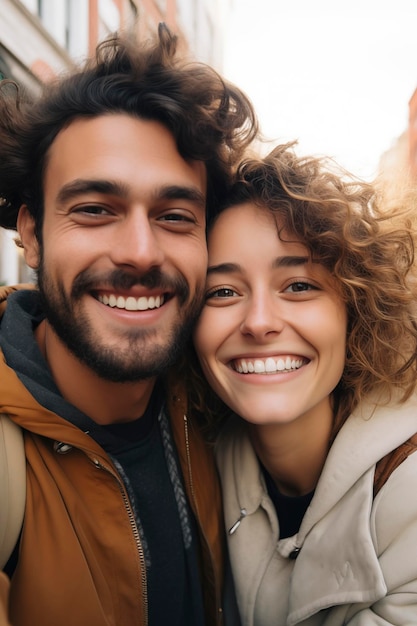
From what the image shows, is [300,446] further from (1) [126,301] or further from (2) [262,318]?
(1) [126,301]

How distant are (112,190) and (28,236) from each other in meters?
0.64

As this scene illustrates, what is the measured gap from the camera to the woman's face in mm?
1802

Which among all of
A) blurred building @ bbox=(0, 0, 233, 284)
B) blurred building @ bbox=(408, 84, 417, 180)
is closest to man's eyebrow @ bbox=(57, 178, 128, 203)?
blurred building @ bbox=(0, 0, 233, 284)

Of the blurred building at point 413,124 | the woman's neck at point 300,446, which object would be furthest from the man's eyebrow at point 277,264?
the blurred building at point 413,124

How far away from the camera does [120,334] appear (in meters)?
1.79

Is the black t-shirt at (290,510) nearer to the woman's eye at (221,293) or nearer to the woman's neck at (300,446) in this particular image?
the woman's neck at (300,446)

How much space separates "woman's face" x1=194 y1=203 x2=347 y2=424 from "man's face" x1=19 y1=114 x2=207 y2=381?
0.37 ft

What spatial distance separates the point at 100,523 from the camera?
163cm

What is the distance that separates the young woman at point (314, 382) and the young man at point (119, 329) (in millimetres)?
158

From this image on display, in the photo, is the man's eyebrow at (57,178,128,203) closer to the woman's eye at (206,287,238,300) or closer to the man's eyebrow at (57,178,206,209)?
the man's eyebrow at (57,178,206,209)

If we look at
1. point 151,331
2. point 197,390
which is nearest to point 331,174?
point 151,331

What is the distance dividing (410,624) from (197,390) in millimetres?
1221

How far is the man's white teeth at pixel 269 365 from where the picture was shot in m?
1.84

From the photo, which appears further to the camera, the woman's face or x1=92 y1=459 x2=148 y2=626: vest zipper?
the woman's face
